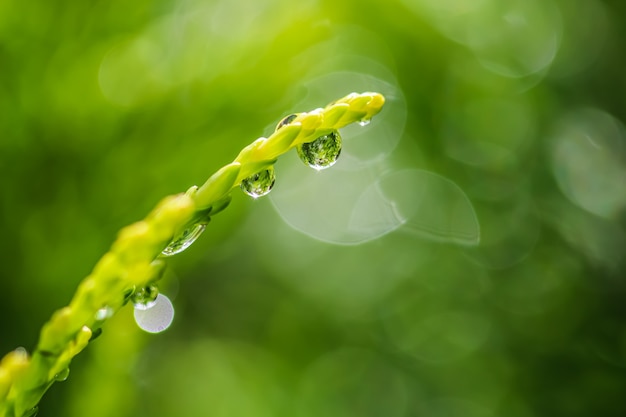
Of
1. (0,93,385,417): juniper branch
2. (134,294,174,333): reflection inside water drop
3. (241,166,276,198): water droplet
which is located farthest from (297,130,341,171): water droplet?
(134,294,174,333): reflection inside water drop

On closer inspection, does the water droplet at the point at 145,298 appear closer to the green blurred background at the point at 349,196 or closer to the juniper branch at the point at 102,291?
the juniper branch at the point at 102,291

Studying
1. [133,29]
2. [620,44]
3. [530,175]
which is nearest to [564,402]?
[530,175]

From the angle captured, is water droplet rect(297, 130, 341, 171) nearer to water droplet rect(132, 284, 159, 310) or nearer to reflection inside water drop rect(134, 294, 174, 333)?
water droplet rect(132, 284, 159, 310)

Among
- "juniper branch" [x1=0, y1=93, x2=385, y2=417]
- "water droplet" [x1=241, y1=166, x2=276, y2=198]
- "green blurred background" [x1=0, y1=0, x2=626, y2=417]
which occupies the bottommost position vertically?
"green blurred background" [x1=0, y1=0, x2=626, y2=417]

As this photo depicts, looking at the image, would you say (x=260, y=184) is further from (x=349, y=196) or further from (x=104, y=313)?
(x=349, y=196)

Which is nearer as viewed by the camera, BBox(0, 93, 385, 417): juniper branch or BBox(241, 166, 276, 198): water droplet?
BBox(0, 93, 385, 417): juniper branch

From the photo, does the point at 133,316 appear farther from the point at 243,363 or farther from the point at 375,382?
the point at 375,382

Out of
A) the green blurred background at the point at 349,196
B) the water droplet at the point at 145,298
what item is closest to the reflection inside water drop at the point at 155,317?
the green blurred background at the point at 349,196
